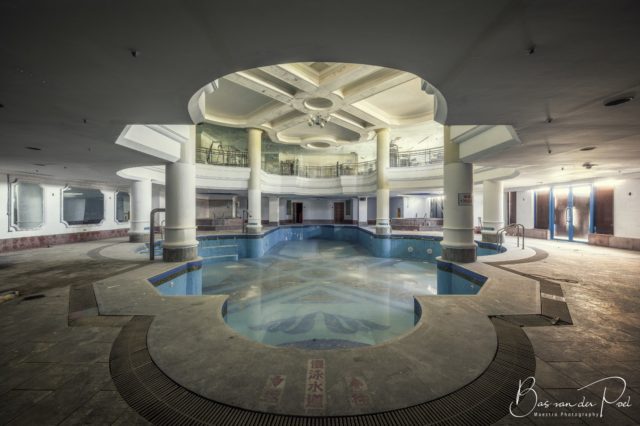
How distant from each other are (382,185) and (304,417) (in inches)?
573

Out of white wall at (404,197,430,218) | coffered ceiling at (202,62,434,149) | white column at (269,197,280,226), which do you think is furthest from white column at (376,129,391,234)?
white column at (269,197,280,226)

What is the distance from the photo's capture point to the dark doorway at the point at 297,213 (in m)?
27.3

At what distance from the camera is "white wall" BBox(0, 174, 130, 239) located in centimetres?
1004

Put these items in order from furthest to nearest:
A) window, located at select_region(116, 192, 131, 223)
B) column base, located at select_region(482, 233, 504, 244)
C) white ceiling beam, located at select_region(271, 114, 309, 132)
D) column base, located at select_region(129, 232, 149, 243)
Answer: window, located at select_region(116, 192, 131, 223) < white ceiling beam, located at select_region(271, 114, 309, 132) < column base, located at select_region(129, 232, 149, 243) < column base, located at select_region(482, 233, 504, 244)

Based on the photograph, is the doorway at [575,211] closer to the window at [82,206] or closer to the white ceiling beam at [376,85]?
the white ceiling beam at [376,85]

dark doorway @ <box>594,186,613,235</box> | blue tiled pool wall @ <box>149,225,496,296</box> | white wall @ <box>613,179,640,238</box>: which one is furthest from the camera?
dark doorway @ <box>594,186,613,235</box>

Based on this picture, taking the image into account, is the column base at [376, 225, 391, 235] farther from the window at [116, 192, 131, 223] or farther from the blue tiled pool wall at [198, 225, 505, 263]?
the window at [116, 192, 131, 223]

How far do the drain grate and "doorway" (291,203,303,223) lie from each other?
80.8ft

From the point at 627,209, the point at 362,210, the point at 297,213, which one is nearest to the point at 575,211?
the point at 627,209

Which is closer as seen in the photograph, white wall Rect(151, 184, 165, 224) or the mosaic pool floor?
the mosaic pool floor

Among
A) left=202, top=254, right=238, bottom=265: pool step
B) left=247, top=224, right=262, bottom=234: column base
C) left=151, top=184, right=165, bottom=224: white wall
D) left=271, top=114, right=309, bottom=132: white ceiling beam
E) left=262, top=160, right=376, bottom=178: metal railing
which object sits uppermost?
left=271, top=114, right=309, bottom=132: white ceiling beam

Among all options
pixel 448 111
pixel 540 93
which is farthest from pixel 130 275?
pixel 540 93

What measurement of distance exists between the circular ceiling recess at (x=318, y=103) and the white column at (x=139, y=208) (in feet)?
26.5
